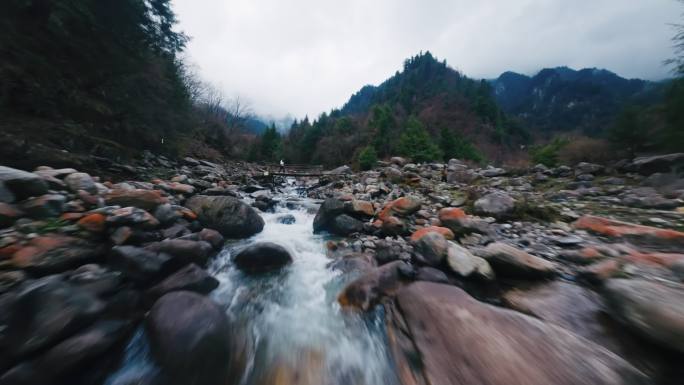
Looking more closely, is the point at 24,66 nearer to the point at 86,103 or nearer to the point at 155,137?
the point at 86,103

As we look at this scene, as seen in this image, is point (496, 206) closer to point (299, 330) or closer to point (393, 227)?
point (393, 227)

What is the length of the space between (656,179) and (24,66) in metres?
20.9

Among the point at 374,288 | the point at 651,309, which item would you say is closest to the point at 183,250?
the point at 374,288

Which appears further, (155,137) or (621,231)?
(155,137)

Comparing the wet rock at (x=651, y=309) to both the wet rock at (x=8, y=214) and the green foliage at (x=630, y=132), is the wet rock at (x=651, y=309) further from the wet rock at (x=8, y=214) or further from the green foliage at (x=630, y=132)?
the green foliage at (x=630, y=132)

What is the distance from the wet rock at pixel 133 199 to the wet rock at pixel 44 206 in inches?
27.4

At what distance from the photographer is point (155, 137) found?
11.2 m

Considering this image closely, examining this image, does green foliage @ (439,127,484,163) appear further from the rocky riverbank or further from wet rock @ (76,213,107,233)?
wet rock @ (76,213,107,233)

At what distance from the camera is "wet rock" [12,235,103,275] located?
7.55 feet

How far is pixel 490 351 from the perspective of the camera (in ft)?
5.30

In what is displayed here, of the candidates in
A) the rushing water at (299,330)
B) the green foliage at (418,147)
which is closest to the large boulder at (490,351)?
the rushing water at (299,330)

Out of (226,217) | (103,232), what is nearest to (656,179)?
(226,217)

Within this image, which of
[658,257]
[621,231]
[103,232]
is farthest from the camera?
[621,231]

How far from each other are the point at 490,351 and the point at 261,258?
3396mm
